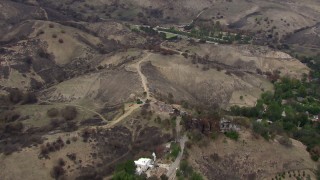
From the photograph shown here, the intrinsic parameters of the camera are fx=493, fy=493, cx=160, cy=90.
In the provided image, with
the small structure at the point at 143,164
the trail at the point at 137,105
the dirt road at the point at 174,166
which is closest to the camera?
the dirt road at the point at 174,166

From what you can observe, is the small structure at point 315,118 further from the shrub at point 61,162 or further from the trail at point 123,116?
the shrub at point 61,162

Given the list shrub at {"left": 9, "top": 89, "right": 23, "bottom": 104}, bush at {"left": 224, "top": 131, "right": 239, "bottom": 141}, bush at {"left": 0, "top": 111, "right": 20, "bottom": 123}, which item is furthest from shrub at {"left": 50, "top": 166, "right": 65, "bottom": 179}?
shrub at {"left": 9, "top": 89, "right": 23, "bottom": 104}

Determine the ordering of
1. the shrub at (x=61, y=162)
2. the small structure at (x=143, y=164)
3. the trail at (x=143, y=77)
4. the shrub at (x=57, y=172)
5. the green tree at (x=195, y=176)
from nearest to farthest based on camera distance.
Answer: the green tree at (x=195, y=176)
the small structure at (x=143, y=164)
the shrub at (x=57, y=172)
the shrub at (x=61, y=162)
the trail at (x=143, y=77)

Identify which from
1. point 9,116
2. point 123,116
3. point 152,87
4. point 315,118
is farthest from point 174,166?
point 315,118

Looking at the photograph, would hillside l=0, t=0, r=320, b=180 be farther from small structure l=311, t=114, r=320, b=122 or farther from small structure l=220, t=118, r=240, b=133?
small structure l=220, t=118, r=240, b=133

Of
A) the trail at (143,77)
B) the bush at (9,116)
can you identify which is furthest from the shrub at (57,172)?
the trail at (143,77)

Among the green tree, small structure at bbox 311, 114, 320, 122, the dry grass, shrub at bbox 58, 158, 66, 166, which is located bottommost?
small structure at bbox 311, 114, 320, 122

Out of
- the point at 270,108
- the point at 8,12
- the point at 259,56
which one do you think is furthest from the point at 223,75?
the point at 8,12

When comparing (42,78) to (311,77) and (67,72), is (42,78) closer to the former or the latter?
(67,72)
